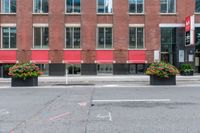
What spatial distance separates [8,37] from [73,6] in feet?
25.7

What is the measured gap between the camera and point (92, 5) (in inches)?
1347

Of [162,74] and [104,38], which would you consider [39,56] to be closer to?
[104,38]

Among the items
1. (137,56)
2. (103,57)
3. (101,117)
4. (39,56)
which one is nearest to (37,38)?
(39,56)

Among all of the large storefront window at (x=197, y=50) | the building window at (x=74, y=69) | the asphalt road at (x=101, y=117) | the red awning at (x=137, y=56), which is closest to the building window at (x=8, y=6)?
the building window at (x=74, y=69)

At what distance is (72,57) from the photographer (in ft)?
111

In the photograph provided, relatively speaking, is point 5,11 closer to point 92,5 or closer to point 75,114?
point 92,5

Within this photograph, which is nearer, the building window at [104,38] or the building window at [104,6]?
the building window at [104,38]

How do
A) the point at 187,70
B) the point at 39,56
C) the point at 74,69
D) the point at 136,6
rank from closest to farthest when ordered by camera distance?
the point at 187,70 < the point at 39,56 < the point at 74,69 < the point at 136,6

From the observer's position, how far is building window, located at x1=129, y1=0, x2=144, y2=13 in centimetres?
3472

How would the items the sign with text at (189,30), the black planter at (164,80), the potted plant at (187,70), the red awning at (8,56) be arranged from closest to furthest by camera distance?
the black planter at (164,80), the sign with text at (189,30), the potted plant at (187,70), the red awning at (8,56)

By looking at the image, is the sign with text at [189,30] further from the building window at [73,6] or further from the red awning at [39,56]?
the red awning at [39,56]

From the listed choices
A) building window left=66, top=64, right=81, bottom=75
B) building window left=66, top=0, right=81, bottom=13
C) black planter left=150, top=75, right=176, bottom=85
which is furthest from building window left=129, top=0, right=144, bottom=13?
black planter left=150, top=75, right=176, bottom=85

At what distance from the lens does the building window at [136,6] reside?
34.7 meters

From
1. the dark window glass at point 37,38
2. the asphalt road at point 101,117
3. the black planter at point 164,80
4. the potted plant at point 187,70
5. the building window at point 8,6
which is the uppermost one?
the building window at point 8,6
